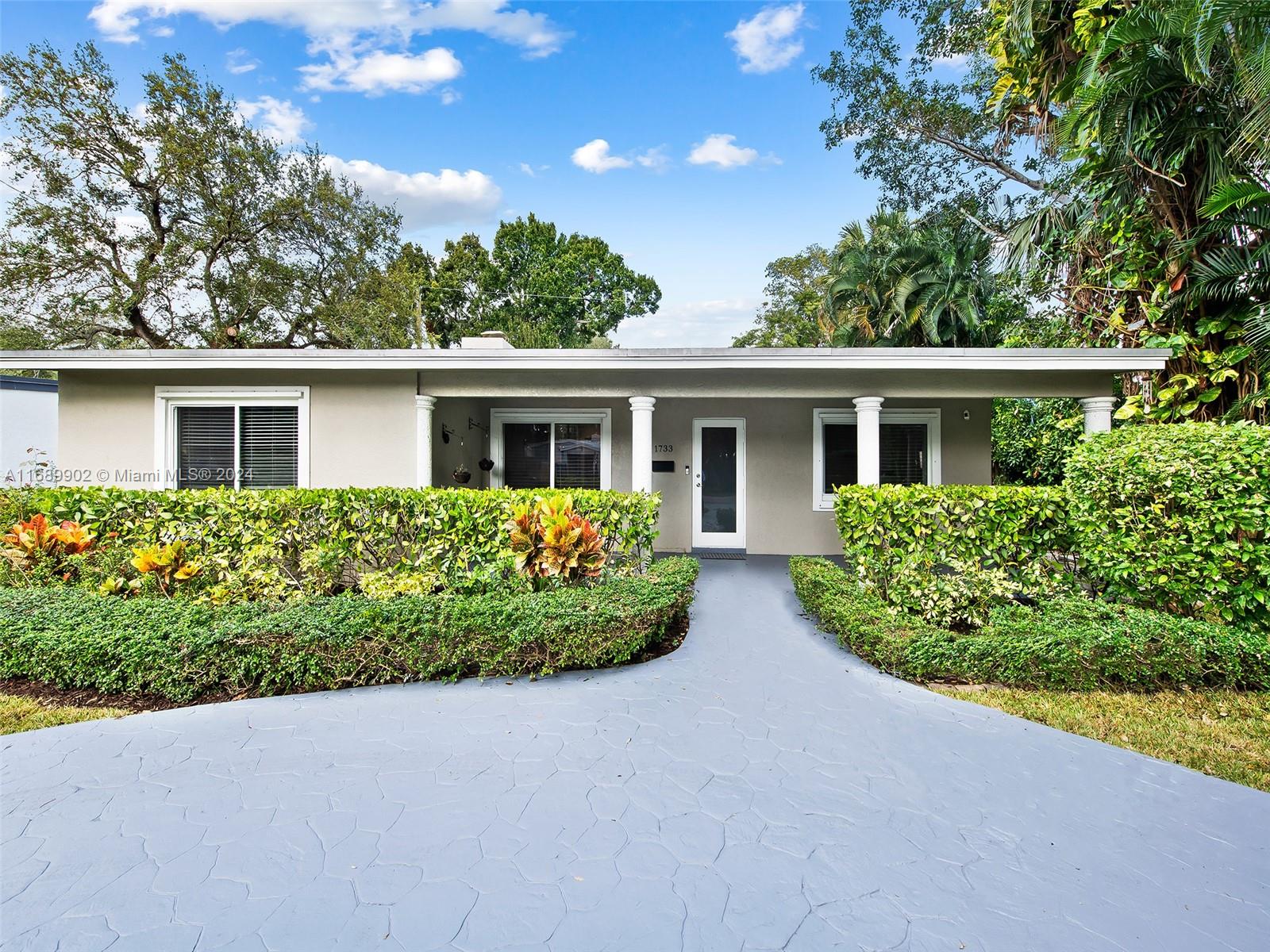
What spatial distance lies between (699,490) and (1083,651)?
584 cm

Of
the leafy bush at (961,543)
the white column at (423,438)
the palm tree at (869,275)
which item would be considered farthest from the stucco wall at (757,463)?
the palm tree at (869,275)

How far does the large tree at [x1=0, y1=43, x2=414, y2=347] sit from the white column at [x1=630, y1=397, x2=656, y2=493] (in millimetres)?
16936

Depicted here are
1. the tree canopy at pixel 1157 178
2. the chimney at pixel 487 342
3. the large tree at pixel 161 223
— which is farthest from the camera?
the large tree at pixel 161 223

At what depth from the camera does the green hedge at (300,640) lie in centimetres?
415

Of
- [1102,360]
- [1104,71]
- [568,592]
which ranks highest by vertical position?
[1104,71]

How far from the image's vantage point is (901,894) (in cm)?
235

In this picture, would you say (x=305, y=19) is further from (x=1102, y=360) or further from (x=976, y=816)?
(x=976, y=816)

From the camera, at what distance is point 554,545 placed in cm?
521

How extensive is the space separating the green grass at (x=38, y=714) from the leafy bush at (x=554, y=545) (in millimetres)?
2896

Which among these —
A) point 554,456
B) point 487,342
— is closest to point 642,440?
point 554,456

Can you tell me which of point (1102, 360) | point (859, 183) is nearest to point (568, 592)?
point (1102, 360)

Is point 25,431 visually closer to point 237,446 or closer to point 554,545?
point 237,446

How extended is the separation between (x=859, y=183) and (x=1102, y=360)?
14482mm

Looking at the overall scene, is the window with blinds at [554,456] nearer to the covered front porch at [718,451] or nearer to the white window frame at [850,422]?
the covered front porch at [718,451]
